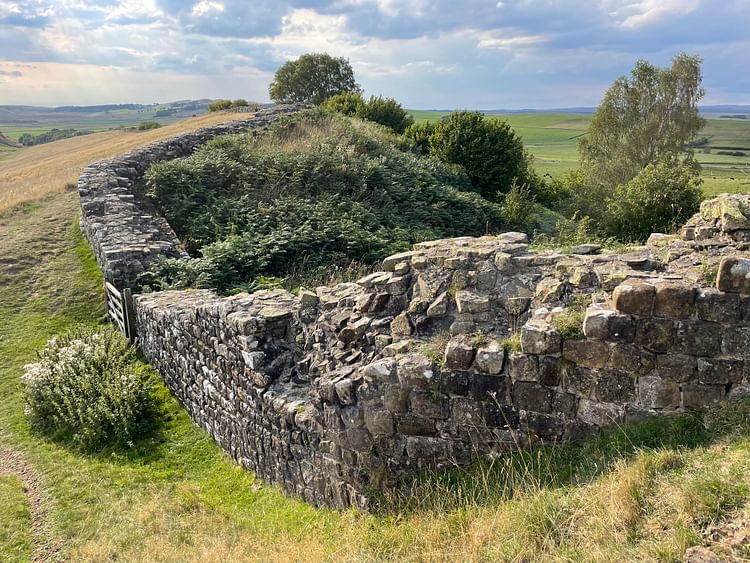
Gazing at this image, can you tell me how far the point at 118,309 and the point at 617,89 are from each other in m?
35.4

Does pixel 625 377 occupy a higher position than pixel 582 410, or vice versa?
pixel 625 377

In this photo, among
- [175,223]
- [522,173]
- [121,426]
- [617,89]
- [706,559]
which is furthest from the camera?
[617,89]

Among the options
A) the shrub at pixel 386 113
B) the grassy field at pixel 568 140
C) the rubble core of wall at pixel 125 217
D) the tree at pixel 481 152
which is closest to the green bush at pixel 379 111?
the shrub at pixel 386 113

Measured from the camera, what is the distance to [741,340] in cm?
436

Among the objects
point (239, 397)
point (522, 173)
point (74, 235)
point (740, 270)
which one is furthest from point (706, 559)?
point (522, 173)

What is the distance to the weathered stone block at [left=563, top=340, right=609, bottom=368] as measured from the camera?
4.68 metres

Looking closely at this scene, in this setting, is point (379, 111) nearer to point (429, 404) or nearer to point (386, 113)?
point (386, 113)

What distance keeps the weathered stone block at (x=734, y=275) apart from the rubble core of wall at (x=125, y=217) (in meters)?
10.4

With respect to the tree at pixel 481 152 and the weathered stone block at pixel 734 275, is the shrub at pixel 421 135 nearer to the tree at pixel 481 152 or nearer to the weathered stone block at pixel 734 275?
the tree at pixel 481 152

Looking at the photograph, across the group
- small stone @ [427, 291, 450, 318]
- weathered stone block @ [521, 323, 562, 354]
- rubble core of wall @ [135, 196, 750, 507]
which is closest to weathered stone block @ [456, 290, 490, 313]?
rubble core of wall @ [135, 196, 750, 507]

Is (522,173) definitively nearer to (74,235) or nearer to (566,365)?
(74,235)

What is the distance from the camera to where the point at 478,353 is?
16.4ft

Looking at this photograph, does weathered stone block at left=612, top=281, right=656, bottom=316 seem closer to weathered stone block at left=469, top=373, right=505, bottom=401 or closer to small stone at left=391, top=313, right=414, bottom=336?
weathered stone block at left=469, top=373, right=505, bottom=401

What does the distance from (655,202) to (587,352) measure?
16.9 metres
